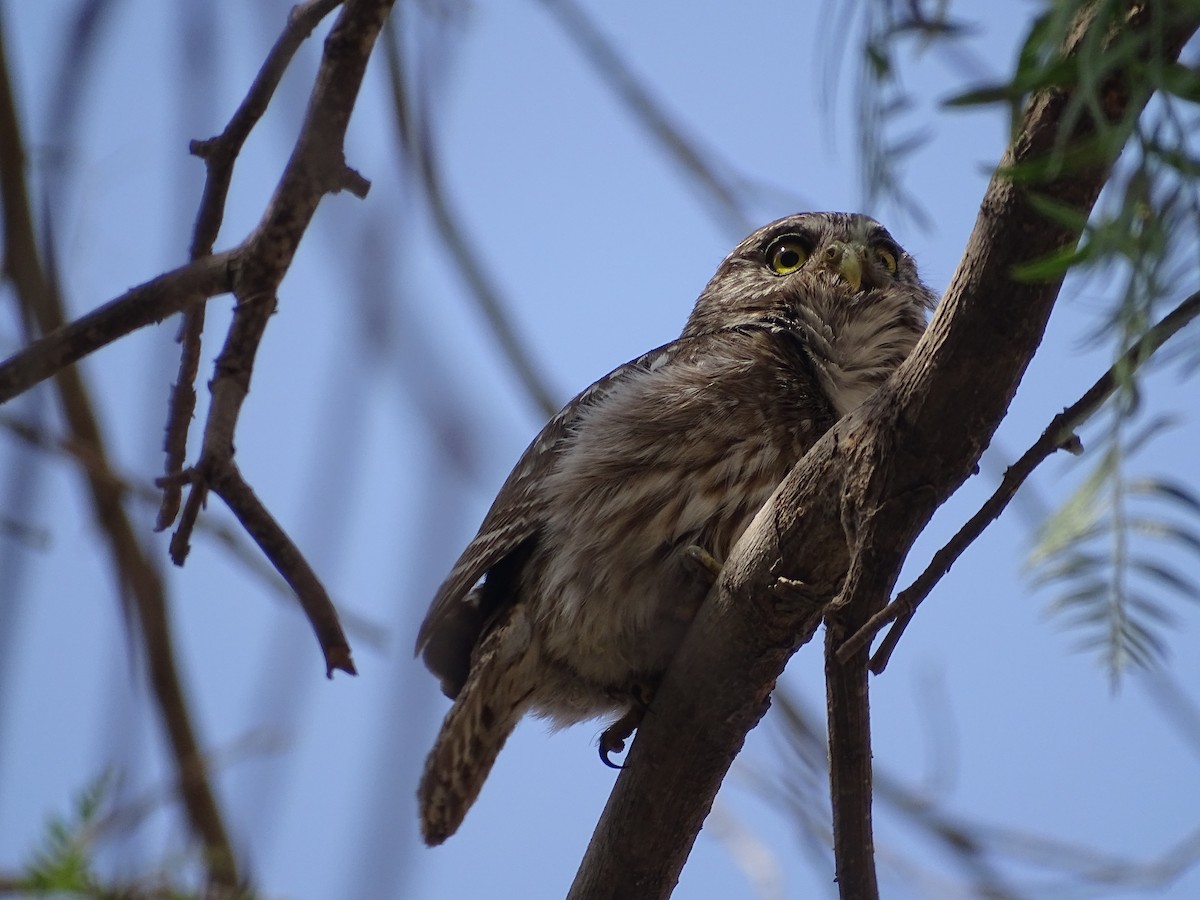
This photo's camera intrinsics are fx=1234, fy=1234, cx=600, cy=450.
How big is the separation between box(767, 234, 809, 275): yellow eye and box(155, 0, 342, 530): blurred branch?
2.43 m

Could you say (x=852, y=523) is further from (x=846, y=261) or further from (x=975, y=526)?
(x=846, y=261)

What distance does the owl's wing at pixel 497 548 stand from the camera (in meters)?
3.96

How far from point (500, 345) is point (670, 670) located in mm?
1037

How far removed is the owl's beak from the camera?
4.57 metres

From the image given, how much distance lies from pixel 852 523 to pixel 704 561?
3.79ft

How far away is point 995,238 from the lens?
208cm

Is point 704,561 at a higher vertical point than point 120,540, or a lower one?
lower

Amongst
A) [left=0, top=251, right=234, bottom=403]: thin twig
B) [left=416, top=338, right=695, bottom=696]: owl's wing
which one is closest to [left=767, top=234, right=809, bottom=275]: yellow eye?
[left=416, top=338, right=695, bottom=696]: owl's wing

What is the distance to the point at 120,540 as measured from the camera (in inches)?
163

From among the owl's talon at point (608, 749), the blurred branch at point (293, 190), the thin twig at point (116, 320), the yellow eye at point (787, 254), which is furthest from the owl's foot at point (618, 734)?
the yellow eye at point (787, 254)

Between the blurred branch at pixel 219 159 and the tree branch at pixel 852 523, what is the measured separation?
4.29ft

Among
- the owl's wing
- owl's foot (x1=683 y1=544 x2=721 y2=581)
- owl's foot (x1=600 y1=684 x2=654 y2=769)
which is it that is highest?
the owl's wing

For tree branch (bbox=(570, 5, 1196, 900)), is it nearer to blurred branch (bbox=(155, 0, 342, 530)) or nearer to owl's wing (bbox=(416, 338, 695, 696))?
owl's wing (bbox=(416, 338, 695, 696))

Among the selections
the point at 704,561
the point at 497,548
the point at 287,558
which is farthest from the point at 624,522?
the point at 287,558
